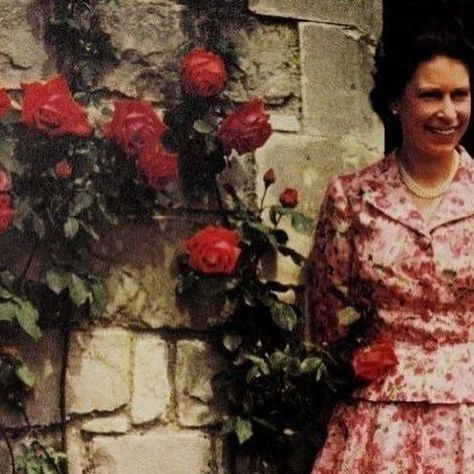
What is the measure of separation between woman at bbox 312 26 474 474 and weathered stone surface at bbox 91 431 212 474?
0.34 meters

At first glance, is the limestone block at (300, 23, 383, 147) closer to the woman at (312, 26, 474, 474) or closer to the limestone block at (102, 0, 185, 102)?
the woman at (312, 26, 474, 474)

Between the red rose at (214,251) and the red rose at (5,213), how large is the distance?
44cm

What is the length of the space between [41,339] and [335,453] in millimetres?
753

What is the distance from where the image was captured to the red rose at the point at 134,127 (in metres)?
2.57

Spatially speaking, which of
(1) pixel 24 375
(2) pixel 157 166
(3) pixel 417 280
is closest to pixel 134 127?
(2) pixel 157 166

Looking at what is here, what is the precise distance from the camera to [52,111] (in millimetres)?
2498

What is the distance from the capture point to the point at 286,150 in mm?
2861

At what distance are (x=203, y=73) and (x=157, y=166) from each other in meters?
0.25

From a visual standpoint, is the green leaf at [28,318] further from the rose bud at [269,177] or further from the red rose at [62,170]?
the rose bud at [269,177]

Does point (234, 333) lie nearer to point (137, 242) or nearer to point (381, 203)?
point (137, 242)

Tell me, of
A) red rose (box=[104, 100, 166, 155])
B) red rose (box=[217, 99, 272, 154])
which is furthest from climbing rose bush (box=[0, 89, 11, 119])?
red rose (box=[217, 99, 272, 154])

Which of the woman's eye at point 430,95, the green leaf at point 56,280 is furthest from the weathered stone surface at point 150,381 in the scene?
the woman's eye at point 430,95

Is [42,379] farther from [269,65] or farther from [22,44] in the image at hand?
[269,65]

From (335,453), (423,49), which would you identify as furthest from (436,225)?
(335,453)
